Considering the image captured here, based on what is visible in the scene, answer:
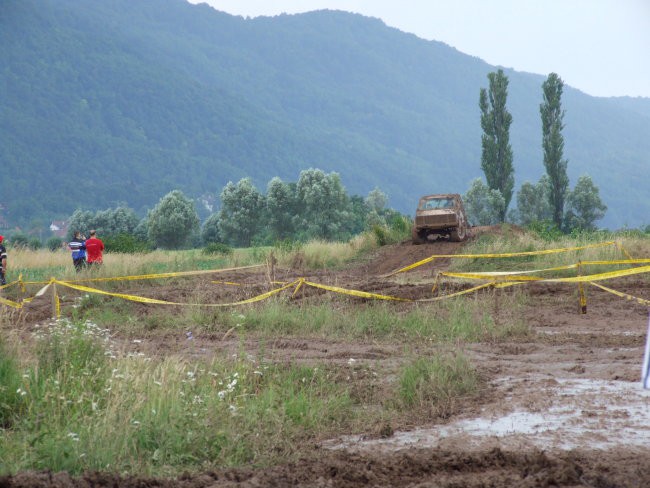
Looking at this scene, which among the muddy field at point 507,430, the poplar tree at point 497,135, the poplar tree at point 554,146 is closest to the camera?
the muddy field at point 507,430

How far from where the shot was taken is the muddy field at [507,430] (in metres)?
5.74

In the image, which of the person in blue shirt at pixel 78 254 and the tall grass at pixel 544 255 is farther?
the person in blue shirt at pixel 78 254

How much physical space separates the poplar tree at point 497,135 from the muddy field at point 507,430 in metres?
56.3

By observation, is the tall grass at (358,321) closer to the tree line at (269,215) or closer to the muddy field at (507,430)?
the muddy field at (507,430)

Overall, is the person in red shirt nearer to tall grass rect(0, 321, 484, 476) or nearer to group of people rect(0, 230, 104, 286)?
group of people rect(0, 230, 104, 286)

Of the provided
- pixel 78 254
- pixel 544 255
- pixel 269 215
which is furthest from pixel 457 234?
pixel 269 215

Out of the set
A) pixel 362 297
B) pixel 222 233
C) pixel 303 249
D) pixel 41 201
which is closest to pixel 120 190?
pixel 41 201

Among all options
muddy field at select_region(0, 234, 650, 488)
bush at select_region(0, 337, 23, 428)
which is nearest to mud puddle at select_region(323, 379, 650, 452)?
muddy field at select_region(0, 234, 650, 488)

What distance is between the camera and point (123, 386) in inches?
283

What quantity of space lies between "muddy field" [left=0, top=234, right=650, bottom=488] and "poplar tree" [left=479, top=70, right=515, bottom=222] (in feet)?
185

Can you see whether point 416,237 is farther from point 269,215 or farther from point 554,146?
point 269,215

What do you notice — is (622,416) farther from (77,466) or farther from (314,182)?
(314,182)

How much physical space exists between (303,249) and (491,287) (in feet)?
49.3

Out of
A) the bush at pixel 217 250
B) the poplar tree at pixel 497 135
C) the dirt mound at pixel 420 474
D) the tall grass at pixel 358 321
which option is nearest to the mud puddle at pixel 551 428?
the dirt mound at pixel 420 474
